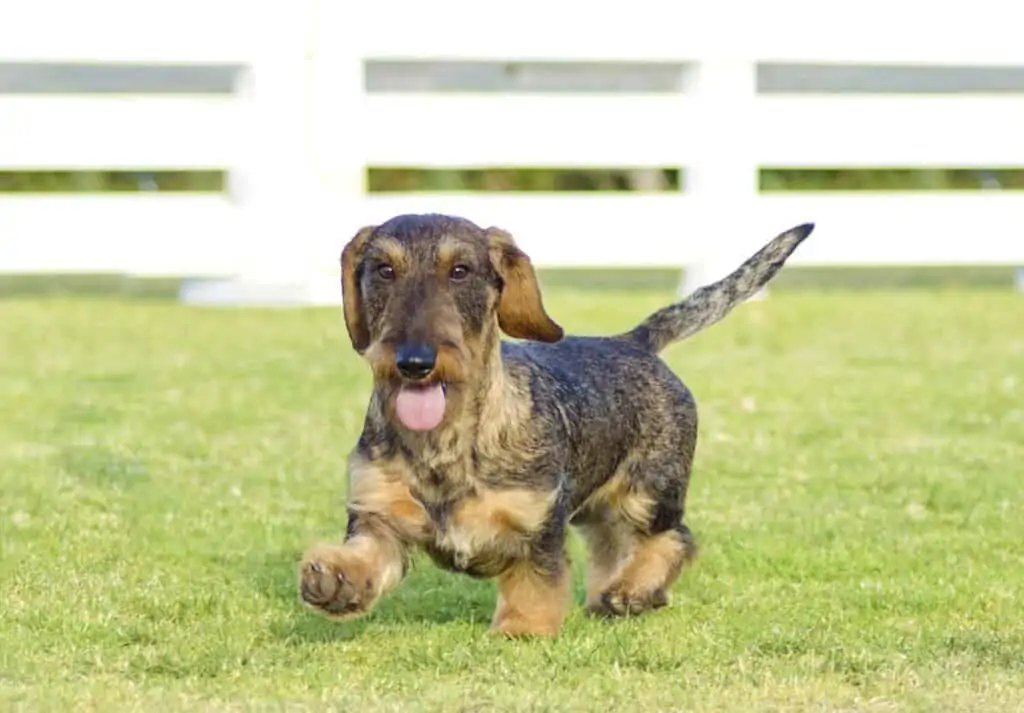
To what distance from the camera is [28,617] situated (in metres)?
5.73

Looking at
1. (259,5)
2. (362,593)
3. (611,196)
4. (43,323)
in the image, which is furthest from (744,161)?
(362,593)

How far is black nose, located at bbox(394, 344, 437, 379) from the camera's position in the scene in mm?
5109

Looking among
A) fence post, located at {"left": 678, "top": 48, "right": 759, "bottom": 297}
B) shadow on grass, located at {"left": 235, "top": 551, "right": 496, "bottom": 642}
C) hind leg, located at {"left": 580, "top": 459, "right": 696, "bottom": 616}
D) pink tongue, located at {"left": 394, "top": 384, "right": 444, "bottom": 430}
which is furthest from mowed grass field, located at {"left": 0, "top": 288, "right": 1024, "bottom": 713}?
fence post, located at {"left": 678, "top": 48, "right": 759, "bottom": 297}

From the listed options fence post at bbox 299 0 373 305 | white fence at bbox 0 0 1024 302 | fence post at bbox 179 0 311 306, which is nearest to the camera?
white fence at bbox 0 0 1024 302

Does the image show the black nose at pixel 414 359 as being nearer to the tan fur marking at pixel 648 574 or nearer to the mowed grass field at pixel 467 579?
the mowed grass field at pixel 467 579

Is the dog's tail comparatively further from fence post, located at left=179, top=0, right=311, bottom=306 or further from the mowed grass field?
fence post, located at left=179, top=0, right=311, bottom=306

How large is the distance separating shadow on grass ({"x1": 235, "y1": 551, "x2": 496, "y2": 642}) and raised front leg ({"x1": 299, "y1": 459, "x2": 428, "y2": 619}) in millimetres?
262

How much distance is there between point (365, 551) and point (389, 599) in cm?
86

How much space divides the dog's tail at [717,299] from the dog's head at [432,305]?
1.05 m

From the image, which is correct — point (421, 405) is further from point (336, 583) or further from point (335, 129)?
point (335, 129)

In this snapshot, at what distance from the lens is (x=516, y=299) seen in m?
5.62

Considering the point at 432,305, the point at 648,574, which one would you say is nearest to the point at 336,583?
the point at 432,305

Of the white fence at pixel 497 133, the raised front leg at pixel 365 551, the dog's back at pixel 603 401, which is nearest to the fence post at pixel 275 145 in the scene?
the white fence at pixel 497 133

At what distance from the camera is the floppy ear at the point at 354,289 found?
5559 mm
